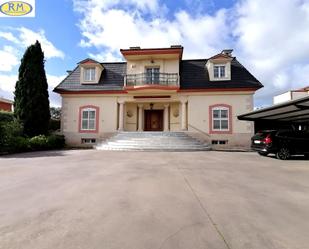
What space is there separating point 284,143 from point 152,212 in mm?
10428

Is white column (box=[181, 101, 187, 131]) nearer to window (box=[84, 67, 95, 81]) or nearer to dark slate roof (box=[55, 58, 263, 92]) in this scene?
dark slate roof (box=[55, 58, 263, 92])

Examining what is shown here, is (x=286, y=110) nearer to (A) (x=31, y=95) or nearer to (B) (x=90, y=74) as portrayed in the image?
(B) (x=90, y=74)

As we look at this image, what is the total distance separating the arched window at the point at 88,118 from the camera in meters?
18.7

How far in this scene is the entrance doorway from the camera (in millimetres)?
20328

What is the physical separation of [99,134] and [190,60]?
1099 centimetres

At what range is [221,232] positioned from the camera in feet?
9.59

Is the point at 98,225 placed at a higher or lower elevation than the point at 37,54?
lower

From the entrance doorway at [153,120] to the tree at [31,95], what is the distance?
28.6 feet

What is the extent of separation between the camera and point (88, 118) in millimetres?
18828

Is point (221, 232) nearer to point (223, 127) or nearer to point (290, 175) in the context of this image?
point (290, 175)

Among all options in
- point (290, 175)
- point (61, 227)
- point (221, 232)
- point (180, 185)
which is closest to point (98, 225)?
point (61, 227)

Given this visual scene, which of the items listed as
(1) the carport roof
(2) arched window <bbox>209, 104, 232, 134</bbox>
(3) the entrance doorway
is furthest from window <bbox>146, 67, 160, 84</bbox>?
(1) the carport roof

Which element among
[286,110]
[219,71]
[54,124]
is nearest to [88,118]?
[54,124]

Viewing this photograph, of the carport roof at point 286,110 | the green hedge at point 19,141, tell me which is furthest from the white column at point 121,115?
the carport roof at point 286,110
